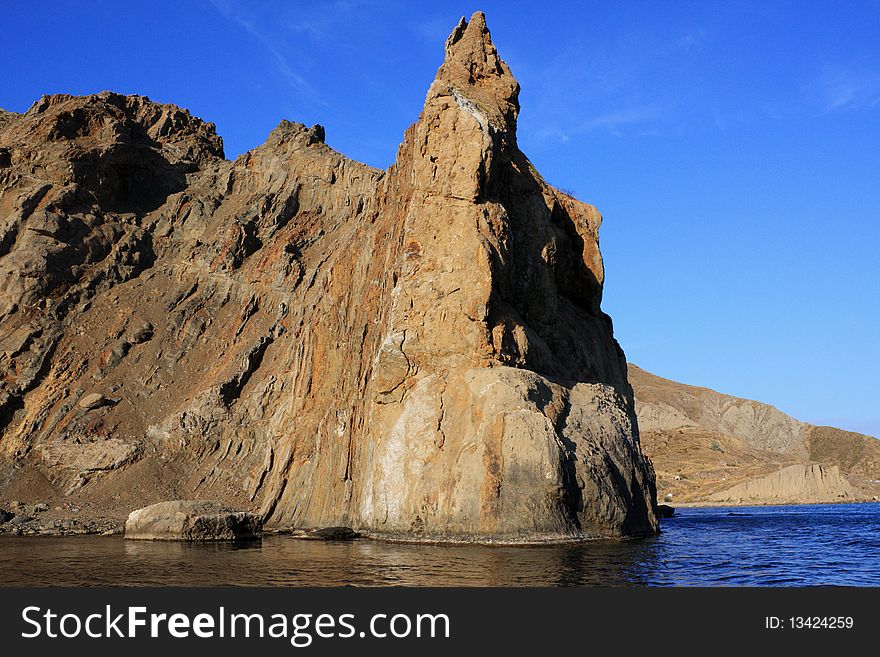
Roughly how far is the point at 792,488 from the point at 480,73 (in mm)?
81159

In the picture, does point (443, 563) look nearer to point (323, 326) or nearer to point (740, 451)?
point (323, 326)

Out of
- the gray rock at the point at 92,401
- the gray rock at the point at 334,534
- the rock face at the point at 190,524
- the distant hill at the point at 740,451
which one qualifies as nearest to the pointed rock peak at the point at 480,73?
the gray rock at the point at 334,534

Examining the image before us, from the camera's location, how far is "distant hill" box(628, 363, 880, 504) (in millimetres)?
107250

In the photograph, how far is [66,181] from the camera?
2803 inches

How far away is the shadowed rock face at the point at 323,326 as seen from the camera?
3572 centimetres

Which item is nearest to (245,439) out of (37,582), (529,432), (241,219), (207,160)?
(241,219)

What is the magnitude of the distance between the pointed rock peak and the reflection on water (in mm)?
26354

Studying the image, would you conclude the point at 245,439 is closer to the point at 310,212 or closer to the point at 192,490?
the point at 192,490

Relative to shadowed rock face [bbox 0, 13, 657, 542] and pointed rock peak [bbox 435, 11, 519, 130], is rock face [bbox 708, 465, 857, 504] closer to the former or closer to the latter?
shadowed rock face [bbox 0, 13, 657, 542]

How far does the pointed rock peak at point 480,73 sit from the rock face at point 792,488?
72.7 metres

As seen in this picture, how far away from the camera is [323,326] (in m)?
49.1

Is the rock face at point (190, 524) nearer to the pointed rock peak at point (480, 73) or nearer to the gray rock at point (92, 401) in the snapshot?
the gray rock at point (92, 401)

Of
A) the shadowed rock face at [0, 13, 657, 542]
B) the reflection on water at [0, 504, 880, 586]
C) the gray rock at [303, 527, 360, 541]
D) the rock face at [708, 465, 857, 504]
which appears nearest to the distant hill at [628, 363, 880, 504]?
the rock face at [708, 465, 857, 504]

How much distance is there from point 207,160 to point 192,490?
1761 inches
